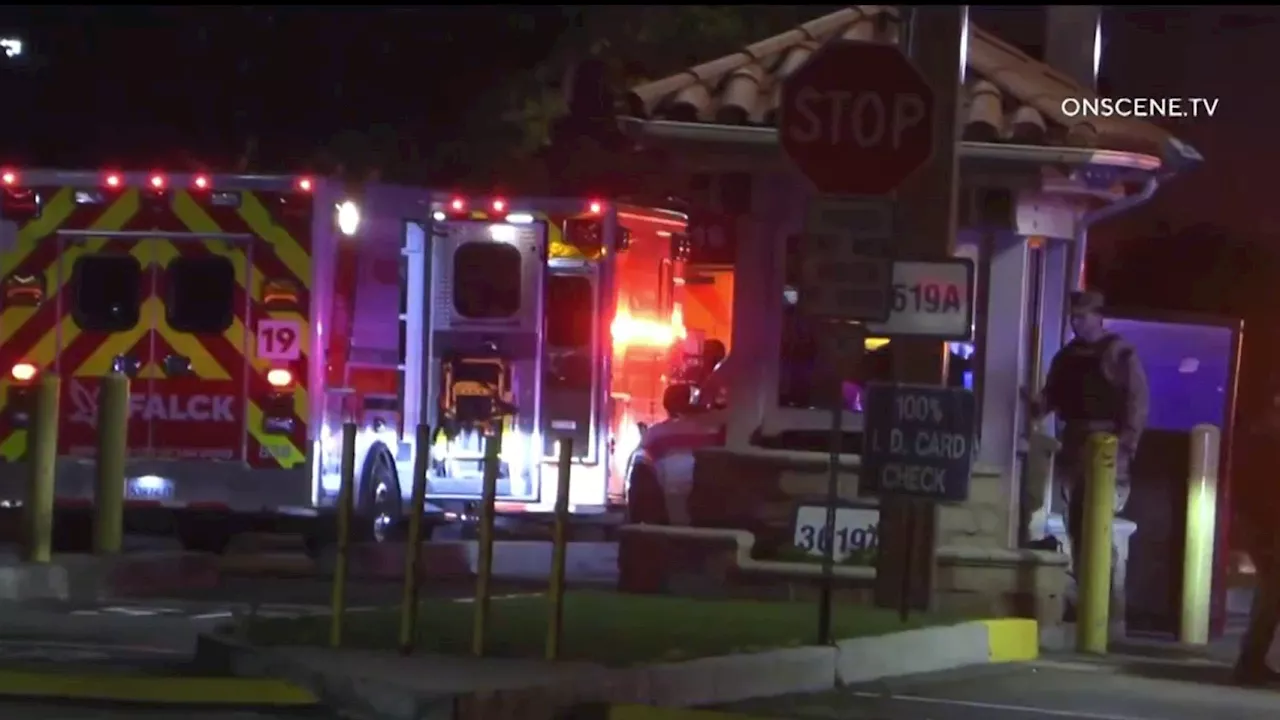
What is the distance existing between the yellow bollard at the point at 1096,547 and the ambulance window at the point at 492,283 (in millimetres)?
6884

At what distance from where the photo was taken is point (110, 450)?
15.1 metres

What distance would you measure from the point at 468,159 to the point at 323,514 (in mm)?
6045

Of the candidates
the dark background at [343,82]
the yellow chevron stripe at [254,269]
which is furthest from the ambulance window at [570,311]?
the dark background at [343,82]

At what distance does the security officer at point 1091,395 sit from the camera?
48.1ft

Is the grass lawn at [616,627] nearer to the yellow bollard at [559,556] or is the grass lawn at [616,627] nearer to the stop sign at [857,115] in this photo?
the yellow bollard at [559,556]

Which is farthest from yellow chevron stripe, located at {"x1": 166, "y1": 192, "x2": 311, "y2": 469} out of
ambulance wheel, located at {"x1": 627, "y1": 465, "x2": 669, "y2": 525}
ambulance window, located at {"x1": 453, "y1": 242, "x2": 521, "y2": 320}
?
ambulance window, located at {"x1": 453, "y1": 242, "x2": 521, "y2": 320}

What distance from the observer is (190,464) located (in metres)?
17.4

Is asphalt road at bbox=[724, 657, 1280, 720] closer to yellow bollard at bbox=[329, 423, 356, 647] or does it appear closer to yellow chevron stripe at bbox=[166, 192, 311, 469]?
yellow bollard at bbox=[329, 423, 356, 647]

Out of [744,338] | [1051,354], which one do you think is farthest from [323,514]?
[1051,354]

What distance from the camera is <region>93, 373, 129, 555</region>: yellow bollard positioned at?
15.1m

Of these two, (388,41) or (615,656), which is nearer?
(615,656)

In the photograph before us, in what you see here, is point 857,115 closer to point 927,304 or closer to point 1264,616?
point 927,304

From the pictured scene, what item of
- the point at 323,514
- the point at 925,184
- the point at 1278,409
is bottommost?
the point at 323,514

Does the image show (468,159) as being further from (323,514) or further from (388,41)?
(323,514)
